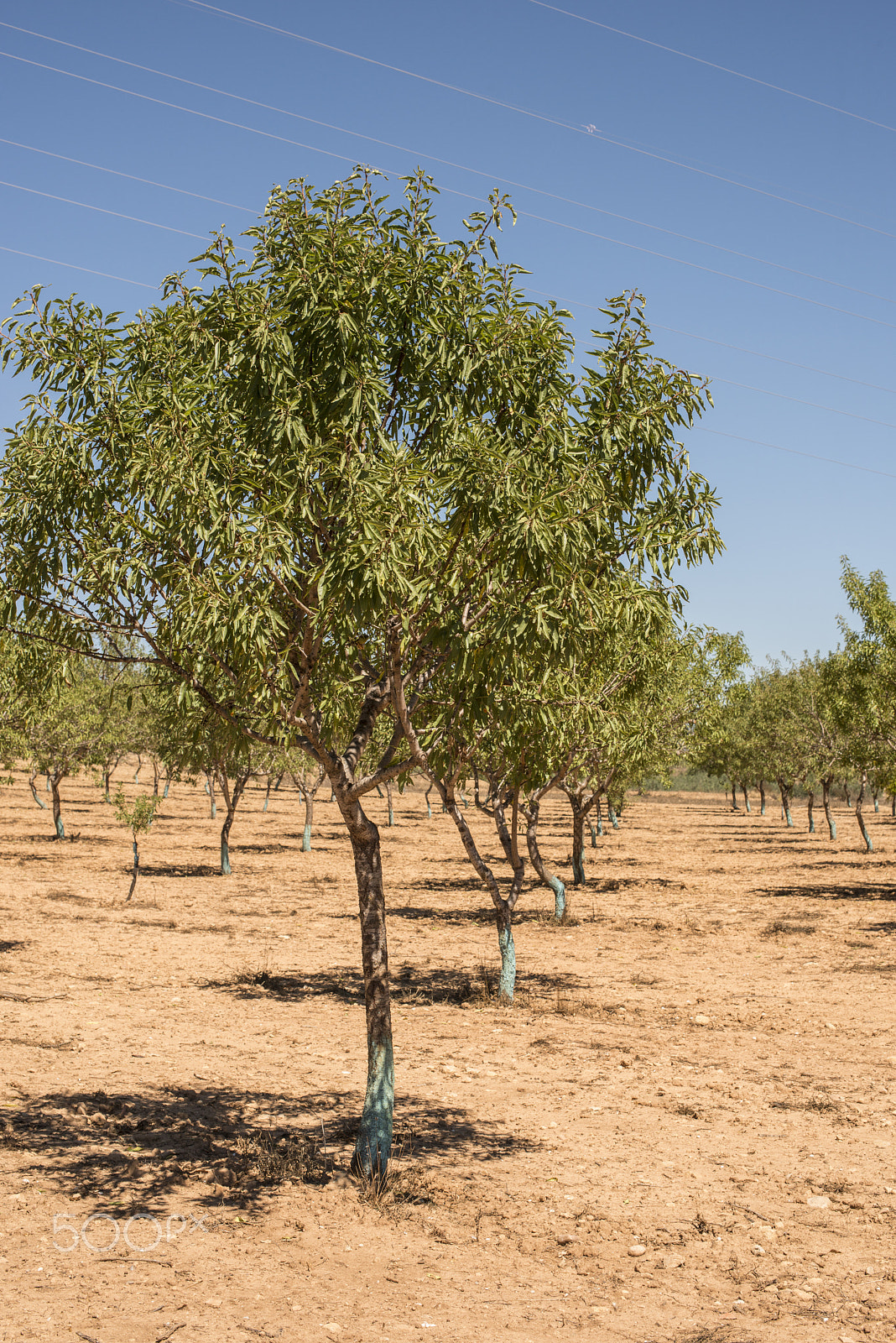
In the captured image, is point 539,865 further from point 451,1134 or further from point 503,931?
point 451,1134

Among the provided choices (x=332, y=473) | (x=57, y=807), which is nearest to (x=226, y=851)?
(x=57, y=807)

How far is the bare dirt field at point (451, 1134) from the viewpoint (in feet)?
21.2

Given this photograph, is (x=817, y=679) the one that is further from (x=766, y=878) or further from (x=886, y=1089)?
(x=886, y=1089)

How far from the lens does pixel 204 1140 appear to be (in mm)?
9258

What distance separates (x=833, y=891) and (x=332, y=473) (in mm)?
29283

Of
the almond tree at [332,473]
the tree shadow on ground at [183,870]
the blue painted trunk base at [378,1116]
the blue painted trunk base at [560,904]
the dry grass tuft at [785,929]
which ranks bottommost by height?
the tree shadow on ground at [183,870]

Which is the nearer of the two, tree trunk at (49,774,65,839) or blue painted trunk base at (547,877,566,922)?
blue painted trunk base at (547,877,566,922)

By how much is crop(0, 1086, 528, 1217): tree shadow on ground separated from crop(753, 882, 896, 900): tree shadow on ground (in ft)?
74.1

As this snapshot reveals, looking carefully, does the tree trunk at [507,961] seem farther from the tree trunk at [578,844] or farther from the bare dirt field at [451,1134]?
the tree trunk at [578,844]

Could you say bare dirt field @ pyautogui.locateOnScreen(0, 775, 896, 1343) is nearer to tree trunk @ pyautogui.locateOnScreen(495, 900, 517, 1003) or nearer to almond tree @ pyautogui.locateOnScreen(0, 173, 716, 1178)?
tree trunk @ pyautogui.locateOnScreen(495, 900, 517, 1003)

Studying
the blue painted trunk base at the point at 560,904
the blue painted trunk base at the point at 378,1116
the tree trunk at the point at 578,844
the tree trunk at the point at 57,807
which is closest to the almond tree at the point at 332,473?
the blue painted trunk base at the point at 378,1116

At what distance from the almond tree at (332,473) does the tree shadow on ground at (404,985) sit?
371 inches

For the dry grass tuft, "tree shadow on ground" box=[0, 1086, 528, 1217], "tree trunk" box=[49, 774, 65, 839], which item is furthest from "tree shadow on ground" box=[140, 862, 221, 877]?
"tree shadow on ground" box=[0, 1086, 528, 1217]

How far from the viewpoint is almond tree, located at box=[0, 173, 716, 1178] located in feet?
20.3
